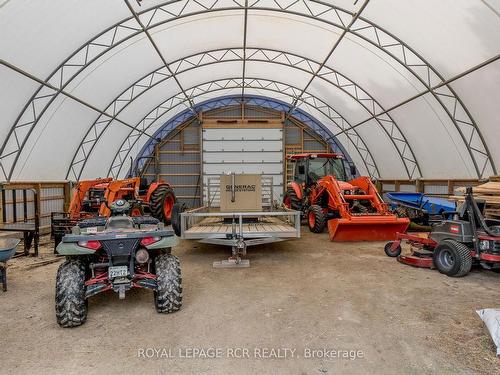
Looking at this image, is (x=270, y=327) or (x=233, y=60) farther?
(x=233, y=60)

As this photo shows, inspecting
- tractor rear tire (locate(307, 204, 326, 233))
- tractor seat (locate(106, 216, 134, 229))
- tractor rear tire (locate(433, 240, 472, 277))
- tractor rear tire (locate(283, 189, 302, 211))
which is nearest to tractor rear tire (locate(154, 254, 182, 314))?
tractor seat (locate(106, 216, 134, 229))

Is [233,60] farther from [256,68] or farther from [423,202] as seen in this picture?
[423,202]

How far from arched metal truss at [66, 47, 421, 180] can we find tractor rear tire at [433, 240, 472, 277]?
271 inches

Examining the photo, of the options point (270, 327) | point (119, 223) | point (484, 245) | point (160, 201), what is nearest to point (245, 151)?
point (160, 201)

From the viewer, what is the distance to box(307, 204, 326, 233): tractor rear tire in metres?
9.14

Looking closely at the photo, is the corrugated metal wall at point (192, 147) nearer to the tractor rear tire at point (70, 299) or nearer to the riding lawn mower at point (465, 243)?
the riding lawn mower at point (465, 243)

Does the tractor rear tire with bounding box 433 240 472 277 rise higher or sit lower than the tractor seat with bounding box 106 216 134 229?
lower

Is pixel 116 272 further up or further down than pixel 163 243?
further down

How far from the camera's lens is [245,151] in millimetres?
15531

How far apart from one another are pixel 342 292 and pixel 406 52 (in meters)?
6.51

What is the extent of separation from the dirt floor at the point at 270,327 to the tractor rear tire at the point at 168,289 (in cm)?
10

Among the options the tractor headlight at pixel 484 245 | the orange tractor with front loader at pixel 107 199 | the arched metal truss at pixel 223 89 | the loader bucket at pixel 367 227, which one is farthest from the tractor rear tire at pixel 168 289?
the arched metal truss at pixel 223 89

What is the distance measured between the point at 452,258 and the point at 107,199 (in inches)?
274

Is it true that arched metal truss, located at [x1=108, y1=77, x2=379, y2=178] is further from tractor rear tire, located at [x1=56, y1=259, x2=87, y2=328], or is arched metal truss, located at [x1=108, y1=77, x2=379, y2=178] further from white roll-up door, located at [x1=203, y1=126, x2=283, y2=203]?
tractor rear tire, located at [x1=56, y1=259, x2=87, y2=328]
